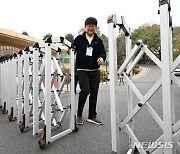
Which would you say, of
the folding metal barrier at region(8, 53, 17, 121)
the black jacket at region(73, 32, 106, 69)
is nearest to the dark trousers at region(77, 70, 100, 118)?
the black jacket at region(73, 32, 106, 69)

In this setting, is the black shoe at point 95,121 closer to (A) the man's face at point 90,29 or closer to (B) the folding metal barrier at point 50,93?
(B) the folding metal barrier at point 50,93

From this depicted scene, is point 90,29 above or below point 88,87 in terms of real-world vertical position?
above

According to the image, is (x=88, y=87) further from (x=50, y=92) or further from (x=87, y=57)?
(x=50, y=92)

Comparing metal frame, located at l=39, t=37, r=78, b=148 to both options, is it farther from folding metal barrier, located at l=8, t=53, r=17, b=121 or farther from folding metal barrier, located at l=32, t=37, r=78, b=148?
Answer: folding metal barrier, located at l=8, t=53, r=17, b=121

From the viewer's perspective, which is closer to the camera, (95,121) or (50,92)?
(50,92)

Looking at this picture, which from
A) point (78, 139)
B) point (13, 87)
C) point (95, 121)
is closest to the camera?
point (78, 139)

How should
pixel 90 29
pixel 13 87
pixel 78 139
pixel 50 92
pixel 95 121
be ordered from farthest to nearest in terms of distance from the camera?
1. pixel 13 87
2. pixel 95 121
3. pixel 90 29
4. pixel 78 139
5. pixel 50 92

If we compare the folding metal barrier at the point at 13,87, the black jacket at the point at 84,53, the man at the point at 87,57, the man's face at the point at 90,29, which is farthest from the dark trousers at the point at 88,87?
the folding metal barrier at the point at 13,87

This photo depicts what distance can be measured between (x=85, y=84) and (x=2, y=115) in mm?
1926

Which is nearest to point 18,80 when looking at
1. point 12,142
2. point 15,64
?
point 15,64

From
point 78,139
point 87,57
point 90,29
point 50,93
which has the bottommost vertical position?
point 78,139

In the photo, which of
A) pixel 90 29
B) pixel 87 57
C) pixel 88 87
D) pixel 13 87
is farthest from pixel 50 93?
pixel 13 87

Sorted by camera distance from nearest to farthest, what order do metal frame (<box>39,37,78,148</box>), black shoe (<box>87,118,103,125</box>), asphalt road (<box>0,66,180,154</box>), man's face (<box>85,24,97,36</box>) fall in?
asphalt road (<box>0,66,180,154</box>), metal frame (<box>39,37,78,148</box>), man's face (<box>85,24,97,36</box>), black shoe (<box>87,118,103,125</box>)

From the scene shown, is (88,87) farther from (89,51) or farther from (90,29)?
(90,29)
